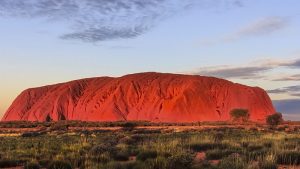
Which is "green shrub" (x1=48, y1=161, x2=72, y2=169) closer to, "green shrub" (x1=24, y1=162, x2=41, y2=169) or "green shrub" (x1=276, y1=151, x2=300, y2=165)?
"green shrub" (x1=24, y1=162, x2=41, y2=169)

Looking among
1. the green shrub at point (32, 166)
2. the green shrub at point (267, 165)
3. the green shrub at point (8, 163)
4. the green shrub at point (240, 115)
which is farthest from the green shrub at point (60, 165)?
the green shrub at point (240, 115)

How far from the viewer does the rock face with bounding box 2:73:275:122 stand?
10725 cm

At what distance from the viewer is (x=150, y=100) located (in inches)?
4454

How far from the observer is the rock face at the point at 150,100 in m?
107

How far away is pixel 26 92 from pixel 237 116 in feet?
252

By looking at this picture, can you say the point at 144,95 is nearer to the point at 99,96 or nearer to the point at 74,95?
the point at 99,96

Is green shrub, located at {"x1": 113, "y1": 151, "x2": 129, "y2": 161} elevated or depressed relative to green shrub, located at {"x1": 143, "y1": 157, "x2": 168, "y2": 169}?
depressed

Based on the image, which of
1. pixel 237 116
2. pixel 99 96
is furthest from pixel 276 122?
pixel 99 96

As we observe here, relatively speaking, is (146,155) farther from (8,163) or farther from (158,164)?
(8,163)

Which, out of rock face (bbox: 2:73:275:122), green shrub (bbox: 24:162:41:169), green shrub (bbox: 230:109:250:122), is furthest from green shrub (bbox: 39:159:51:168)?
rock face (bbox: 2:73:275:122)

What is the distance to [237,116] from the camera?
294 ft

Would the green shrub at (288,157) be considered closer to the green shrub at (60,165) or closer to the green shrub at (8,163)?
the green shrub at (60,165)

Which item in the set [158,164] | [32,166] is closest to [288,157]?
[158,164]

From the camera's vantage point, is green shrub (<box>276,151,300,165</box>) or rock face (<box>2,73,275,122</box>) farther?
rock face (<box>2,73,275,122</box>)
